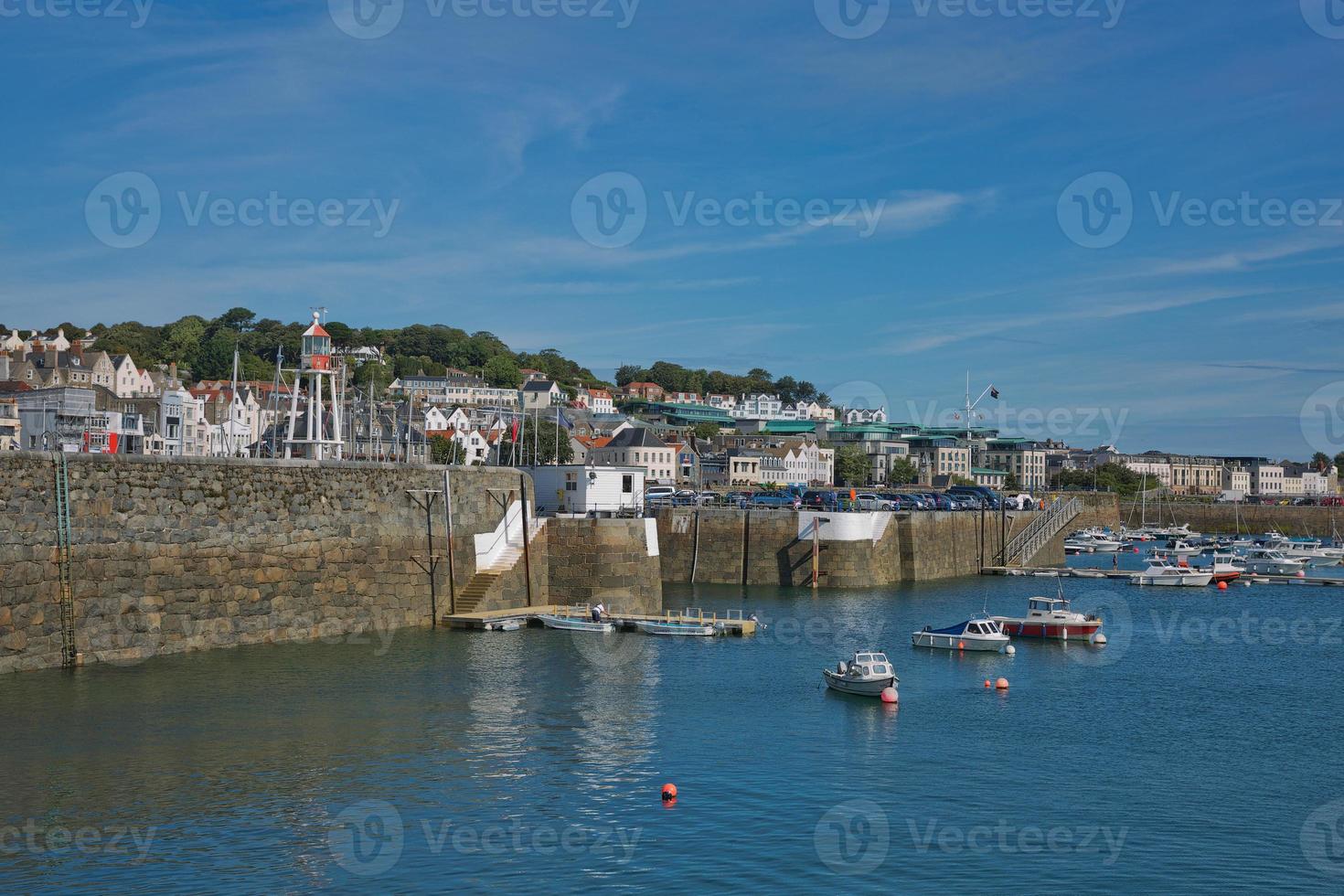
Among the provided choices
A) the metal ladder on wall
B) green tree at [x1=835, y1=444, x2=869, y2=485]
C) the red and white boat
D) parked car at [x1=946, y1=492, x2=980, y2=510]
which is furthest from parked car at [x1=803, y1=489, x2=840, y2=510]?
green tree at [x1=835, y1=444, x2=869, y2=485]

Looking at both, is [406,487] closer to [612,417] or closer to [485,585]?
[485,585]

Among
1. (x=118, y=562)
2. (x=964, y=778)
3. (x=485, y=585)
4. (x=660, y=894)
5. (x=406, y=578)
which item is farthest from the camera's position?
(x=485, y=585)

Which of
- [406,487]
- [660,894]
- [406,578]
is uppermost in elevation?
[406,487]

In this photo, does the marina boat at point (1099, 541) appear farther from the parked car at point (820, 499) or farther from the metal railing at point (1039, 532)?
the metal railing at point (1039, 532)

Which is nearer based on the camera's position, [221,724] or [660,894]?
[660,894]

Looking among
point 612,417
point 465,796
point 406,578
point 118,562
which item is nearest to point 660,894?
point 465,796

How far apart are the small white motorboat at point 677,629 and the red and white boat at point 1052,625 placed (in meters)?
12.2

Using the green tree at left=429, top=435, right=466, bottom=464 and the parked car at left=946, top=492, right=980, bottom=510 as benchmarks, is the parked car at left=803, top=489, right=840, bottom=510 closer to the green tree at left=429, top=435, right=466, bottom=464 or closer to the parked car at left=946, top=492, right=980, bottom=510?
the parked car at left=946, top=492, right=980, bottom=510

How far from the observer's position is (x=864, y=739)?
32.8 m

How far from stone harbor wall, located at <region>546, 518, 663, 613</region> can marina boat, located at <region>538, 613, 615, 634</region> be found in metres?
4.47

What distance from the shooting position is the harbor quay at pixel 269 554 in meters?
35.0

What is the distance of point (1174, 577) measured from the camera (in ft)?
268

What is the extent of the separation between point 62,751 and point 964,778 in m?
20.2

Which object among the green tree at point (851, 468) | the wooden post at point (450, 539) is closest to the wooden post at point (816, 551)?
the wooden post at point (450, 539)
